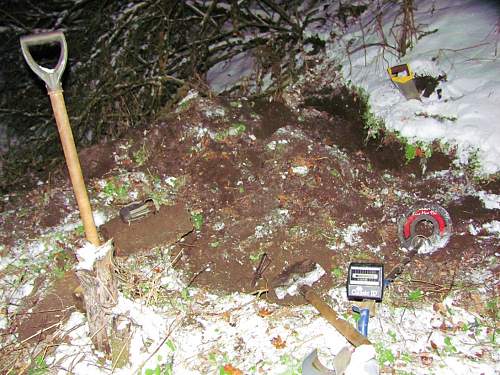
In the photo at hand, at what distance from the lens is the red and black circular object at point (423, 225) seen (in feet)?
9.50

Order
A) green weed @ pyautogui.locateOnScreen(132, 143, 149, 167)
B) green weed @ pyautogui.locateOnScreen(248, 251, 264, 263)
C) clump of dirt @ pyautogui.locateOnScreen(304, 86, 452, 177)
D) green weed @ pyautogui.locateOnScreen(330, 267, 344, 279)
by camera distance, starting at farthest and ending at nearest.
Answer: green weed @ pyautogui.locateOnScreen(132, 143, 149, 167)
clump of dirt @ pyautogui.locateOnScreen(304, 86, 452, 177)
green weed @ pyautogui.locateOnScreen(248, 251, 264, 263)
green weed @ pyautogui.locateOnScreen(330, 267, 344, 279)

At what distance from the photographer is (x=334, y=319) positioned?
2.50 metres

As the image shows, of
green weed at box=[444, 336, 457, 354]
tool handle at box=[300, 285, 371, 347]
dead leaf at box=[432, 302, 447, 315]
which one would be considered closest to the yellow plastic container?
dead leaf at box=[432, 302, 447, 315]

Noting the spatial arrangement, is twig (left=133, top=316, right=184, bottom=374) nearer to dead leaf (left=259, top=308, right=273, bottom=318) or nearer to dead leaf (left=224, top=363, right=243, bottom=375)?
dead leaf (left=224, top=363, right=243, bottom=375)

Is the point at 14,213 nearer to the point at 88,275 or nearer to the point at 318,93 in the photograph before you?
the point at 88,275

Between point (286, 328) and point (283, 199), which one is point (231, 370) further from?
point (283, 199)

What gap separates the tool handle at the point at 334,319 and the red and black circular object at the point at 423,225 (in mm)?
788

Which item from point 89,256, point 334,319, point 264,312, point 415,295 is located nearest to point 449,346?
point 415,295

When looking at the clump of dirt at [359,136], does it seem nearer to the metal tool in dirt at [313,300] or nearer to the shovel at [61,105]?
the metal tool in dirt at [313,300]

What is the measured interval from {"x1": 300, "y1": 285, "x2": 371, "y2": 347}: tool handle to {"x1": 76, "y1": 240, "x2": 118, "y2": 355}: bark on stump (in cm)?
118

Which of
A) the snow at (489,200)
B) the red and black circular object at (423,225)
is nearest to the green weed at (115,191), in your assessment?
the red and black circular object at (423,225)

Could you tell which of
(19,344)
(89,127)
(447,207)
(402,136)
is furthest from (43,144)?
(447,207)

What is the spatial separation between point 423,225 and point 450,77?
4.87ft

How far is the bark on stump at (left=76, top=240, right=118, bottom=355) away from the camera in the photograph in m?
2.25
